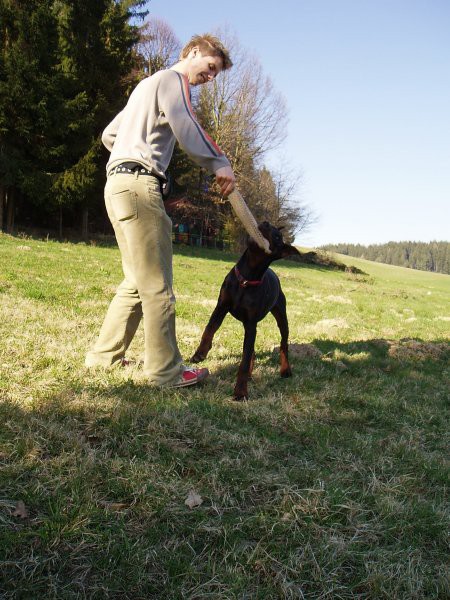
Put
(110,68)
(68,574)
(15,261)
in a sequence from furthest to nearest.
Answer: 1. (110,68)
2. (15,261)
3. (68,574)

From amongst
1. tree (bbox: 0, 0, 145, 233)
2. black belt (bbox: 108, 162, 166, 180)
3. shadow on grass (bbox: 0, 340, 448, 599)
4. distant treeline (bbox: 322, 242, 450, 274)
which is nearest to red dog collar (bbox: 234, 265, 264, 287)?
shadow on grass (bbox: 0, 340, 448, 599)

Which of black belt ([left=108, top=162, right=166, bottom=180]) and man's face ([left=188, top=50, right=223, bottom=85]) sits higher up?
man's face ([left=188, top=50, right=223, bottom=85])

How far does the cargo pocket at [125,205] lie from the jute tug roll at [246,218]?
697mm

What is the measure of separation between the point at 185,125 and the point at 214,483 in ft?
7.54

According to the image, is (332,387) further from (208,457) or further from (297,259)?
(297,259)

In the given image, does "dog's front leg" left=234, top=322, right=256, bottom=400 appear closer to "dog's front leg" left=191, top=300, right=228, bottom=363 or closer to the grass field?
the grass field

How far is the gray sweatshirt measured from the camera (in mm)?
3178

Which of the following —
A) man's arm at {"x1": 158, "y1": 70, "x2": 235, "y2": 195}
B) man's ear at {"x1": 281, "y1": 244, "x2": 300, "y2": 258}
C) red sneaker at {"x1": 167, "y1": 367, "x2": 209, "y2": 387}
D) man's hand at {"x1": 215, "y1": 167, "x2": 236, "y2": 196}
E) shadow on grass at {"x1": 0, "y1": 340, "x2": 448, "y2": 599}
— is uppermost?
man's arm at {"x1": 158, "y1": 70, "x2": 235, "y2": 195}

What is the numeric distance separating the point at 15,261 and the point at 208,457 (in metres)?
8.92

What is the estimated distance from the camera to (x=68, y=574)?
1.66 meters

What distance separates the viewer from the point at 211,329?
14.0 ft

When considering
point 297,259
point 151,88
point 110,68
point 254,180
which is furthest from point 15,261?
point 297,259

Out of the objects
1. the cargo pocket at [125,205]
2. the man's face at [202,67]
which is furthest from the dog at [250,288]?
the man's face at [202,67]

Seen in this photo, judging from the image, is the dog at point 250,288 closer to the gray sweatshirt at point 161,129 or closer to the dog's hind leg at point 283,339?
the dog's hind leg at point 283,339
